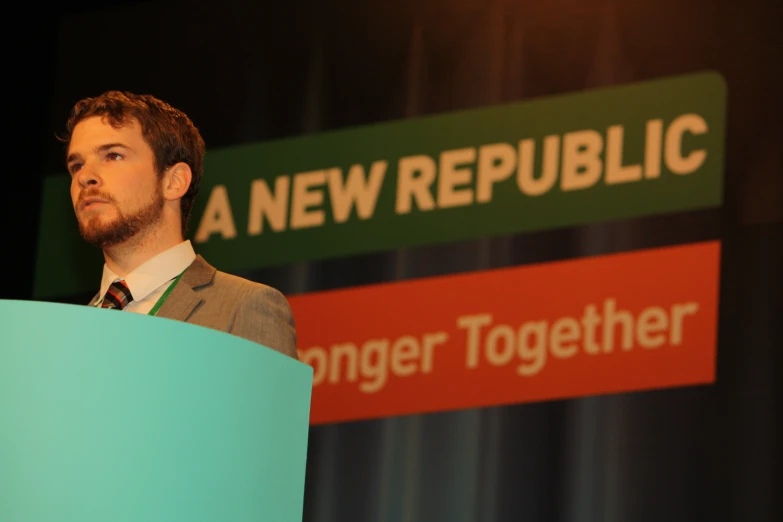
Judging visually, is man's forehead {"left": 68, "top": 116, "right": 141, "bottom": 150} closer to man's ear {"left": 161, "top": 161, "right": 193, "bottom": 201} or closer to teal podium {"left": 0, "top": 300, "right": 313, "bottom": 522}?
man's ear {"left": 161, "top": 161, "right": 193, "bottom": 201}

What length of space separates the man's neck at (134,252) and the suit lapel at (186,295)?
0.24 ft

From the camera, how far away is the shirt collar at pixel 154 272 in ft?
6.30

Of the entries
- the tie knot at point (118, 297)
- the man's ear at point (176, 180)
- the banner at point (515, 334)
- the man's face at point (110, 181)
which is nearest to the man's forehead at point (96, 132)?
the man's face at point (110, 181)

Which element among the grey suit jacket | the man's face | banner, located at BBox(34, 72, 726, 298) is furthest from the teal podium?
banner, located at BBox(34, 72, 726, 298)

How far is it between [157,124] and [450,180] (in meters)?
1.95

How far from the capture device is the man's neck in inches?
76.4

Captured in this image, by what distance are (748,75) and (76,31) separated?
7.77 feet

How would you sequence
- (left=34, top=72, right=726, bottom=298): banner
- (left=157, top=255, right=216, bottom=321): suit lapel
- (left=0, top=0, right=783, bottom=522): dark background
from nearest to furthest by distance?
(left=157, top=255, right=216, bottom=321): suit lapel
(left=0, top=0, right=783, bottom=522): dark background
(left=34, top=72, right=726, bottom=298): banner

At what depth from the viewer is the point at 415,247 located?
388 cm

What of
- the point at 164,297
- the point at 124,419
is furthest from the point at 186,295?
the point at 124,419

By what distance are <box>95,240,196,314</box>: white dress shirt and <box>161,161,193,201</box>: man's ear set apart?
0.10 meters

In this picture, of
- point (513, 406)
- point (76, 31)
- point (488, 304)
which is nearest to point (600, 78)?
point (488, 304)

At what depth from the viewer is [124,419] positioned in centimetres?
117

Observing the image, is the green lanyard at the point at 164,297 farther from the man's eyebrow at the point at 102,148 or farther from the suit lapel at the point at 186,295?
the man's eyebrow at the point at 102,148
